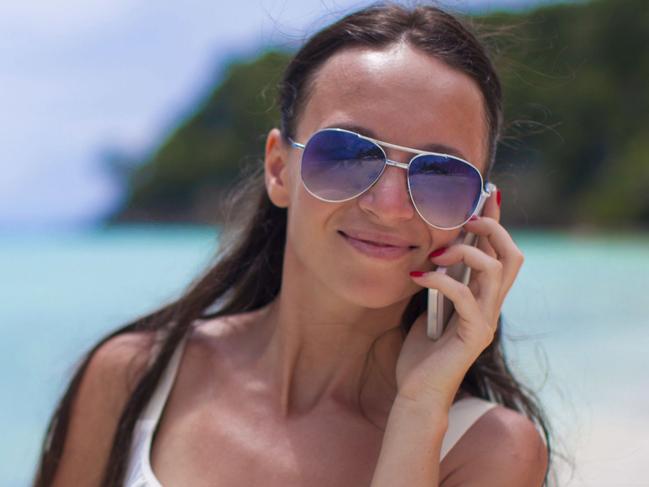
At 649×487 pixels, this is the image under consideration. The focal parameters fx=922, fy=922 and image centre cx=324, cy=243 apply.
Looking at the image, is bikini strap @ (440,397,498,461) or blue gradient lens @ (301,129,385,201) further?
bikini strap @ (440,397,498,461)

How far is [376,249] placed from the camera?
88.4 inches

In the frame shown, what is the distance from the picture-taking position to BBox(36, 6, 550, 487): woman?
2219 millimetres

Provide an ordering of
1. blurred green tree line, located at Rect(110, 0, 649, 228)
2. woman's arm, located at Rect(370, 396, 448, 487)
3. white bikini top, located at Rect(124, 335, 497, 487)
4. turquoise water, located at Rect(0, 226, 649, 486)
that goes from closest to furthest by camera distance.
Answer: woman's arm, located at Rect(370, 396, 448, 487) → white bikini top, located at Rect(124, 335, 497, 487) → turquoise water, located at Rect(0, 226, 649, 486) → blurred green tree line, located at Rect(110, 0, 649, 228)

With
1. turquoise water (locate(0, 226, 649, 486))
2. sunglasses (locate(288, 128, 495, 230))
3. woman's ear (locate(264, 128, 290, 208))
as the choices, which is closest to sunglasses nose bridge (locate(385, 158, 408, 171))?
sunglasses (locate(288, 128, 495, 230))

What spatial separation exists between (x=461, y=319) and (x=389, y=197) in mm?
346

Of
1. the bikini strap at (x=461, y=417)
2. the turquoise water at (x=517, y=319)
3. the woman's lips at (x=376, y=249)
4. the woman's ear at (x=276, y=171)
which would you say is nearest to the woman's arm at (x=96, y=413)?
the turquoise water at (x=517, y=319)

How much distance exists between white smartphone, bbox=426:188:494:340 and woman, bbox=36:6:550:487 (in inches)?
1.1

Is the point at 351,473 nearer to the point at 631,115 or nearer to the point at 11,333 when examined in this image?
the point at 11,333

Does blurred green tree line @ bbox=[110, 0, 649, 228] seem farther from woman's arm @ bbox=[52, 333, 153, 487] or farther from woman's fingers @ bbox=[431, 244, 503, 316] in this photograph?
woman's fingers @ bbox=[431, 244, 503, 316]

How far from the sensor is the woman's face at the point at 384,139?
221cm

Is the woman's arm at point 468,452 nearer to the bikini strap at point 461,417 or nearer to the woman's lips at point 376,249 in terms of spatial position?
the bikini strap at point 461,417

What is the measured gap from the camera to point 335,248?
7.49ft

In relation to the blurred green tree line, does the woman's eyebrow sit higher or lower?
higher

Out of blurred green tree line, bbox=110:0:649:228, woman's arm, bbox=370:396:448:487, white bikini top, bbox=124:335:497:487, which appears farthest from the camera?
blurred green tree line, bbox=110:0:649:228
